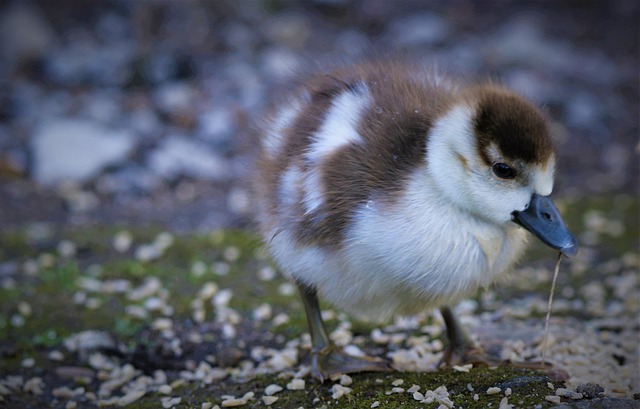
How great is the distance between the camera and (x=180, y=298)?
3.44m

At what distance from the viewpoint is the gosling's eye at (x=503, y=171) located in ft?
6.90

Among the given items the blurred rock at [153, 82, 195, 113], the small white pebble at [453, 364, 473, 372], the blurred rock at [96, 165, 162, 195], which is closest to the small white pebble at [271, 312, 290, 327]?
the small white pebble at [453, 364, 473, 372]

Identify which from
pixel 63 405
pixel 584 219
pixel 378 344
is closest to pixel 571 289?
pixel 584 219

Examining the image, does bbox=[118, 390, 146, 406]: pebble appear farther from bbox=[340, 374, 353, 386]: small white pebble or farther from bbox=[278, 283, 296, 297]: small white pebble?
bbox=[278, 283, 296, 297]: small white pebble

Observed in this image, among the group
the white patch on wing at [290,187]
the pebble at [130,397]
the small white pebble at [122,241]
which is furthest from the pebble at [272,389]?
the small white pebble at [122,241]

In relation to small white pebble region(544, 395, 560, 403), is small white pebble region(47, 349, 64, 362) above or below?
below

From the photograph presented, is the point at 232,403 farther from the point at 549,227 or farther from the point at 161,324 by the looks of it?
the point at 549,227

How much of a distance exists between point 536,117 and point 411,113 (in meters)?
0.34

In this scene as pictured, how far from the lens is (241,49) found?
628 cm

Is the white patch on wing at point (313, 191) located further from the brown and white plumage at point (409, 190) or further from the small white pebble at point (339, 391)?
the small white pebble at point (339, 391)

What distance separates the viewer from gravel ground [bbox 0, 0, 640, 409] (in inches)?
111

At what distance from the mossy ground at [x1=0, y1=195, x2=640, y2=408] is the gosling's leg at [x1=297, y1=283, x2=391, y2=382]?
34 millimetres

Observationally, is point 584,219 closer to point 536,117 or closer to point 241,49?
point 536,117

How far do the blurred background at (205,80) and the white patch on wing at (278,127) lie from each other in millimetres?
1332
